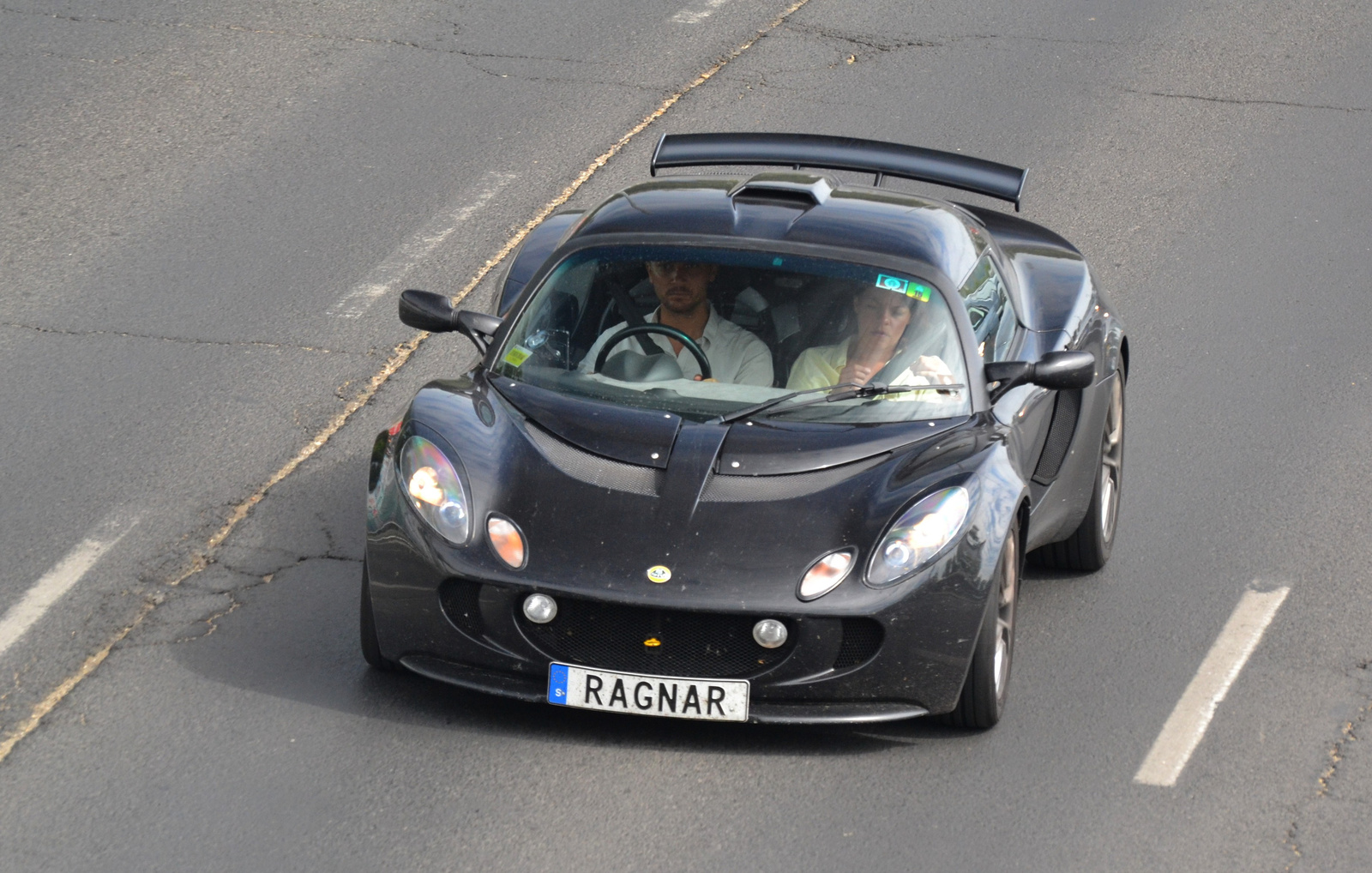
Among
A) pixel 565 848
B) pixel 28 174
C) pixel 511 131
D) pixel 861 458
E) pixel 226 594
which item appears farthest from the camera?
pixel 511 131

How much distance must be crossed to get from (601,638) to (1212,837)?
1.73 meters

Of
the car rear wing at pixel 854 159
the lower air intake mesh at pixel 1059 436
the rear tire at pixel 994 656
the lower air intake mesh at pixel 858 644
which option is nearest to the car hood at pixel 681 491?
the lower air intake mesh at pixel 858 644

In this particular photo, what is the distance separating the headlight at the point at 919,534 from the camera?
18.4 feet

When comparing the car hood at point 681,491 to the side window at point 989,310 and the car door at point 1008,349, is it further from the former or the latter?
the side window at point 989,310

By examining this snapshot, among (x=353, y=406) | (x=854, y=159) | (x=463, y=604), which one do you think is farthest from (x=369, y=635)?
(x=854, y=159)

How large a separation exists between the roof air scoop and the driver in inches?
17.8

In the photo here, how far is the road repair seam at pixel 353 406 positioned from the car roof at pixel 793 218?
1.74 meters

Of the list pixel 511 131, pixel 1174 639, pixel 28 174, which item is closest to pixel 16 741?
pixel 1174 639

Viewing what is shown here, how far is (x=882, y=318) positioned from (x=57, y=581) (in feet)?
9.57

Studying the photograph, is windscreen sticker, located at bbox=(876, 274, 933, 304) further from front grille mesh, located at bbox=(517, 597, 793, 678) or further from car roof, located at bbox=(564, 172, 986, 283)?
front grille mesh, located at bbox=(517, 597, 793, 678)

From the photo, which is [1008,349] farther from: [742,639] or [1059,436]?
[742,639]

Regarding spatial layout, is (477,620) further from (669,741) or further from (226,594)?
(226,594)

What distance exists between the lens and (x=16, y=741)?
5.69m

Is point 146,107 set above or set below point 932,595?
below
